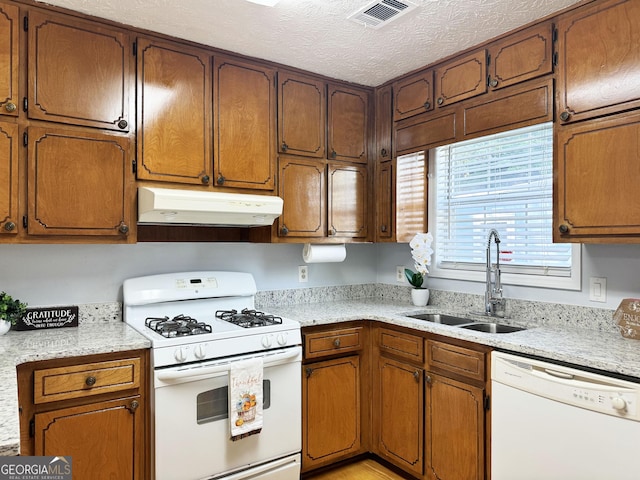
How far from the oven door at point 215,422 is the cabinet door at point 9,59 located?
54.0 inches

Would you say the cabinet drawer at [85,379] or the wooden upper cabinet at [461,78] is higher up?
the wooden upper cabinet at [461,78]

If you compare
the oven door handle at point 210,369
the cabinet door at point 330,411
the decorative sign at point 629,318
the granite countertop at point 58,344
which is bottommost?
the cabinet door at point 330,411

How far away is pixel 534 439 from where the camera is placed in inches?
74.8

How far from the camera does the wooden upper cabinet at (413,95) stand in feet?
9.16

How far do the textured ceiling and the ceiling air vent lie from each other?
4cm

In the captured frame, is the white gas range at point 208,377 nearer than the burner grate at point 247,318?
Yes

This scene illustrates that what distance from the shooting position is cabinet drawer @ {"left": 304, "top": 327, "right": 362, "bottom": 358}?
260cm

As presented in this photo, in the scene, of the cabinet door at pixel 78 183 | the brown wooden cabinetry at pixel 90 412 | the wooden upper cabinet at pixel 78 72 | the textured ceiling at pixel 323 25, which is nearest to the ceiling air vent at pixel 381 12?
the textured ceiling at pixel 323 25

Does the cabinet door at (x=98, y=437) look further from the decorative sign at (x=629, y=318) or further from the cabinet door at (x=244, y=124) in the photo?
the decorative sign at (x=629, y=318)

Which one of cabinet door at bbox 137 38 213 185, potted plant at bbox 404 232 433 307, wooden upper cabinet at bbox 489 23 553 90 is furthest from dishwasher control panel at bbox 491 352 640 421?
cabinet door at bbox 137 38 213 185

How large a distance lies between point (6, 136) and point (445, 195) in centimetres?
253

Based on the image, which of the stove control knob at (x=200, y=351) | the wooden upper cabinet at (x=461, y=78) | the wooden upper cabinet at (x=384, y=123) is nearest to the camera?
the stove control knob at (x=200, y=351)

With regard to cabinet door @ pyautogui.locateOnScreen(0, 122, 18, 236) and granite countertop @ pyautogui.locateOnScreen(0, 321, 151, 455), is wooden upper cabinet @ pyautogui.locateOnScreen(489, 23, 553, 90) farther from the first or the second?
cabinet door @ pyautogui.locateOnScreen(0, 122, 18, 236)

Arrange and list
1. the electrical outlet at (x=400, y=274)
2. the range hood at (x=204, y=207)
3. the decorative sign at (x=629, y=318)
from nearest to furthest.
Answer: the decorative sign at (x=629, y=318) < the range hood at (x=204, y=207) < the electrical outlet at (x=400, y=274)
